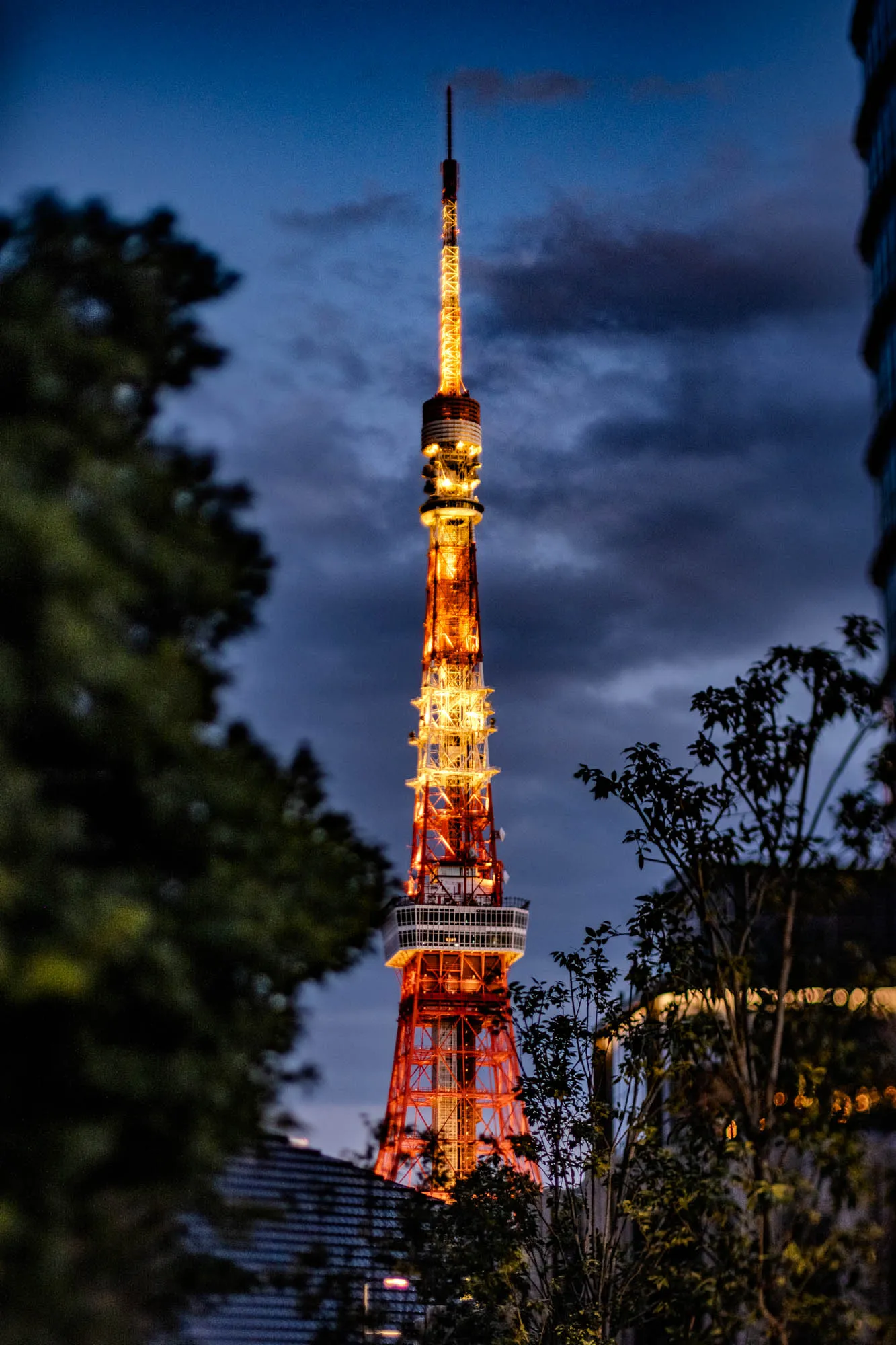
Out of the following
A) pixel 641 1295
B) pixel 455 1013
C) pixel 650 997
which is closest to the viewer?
→ pixel 650 997

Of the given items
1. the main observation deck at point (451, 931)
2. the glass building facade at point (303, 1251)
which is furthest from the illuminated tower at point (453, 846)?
the glass building facade at point (303, 1251)

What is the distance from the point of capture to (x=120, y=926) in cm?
828

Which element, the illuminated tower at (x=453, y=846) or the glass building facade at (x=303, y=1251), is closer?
the glass building facade at (x=303, y=1251)

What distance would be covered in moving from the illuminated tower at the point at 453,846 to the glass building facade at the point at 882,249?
124 ft

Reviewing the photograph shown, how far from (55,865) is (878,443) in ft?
141

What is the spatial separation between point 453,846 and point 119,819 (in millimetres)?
82147

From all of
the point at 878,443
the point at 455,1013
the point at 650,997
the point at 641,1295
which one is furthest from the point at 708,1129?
the point at 455,1013

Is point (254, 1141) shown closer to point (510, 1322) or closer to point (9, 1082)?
point (9, 1082)

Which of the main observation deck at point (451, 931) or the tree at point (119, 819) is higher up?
the main observation deck at point (451, 931)

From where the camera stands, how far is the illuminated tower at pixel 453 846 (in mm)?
82250

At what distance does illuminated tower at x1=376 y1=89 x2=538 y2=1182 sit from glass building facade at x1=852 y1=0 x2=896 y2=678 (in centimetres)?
3793

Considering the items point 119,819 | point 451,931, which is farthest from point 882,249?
point 451,931

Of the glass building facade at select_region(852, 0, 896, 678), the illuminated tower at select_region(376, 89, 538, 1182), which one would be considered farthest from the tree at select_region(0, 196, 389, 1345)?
the illuminated tower at select_region(376, 89, 538, 1182)

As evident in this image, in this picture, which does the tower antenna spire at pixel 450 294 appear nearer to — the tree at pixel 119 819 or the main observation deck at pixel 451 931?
the main observation deck at pixel 451 931
